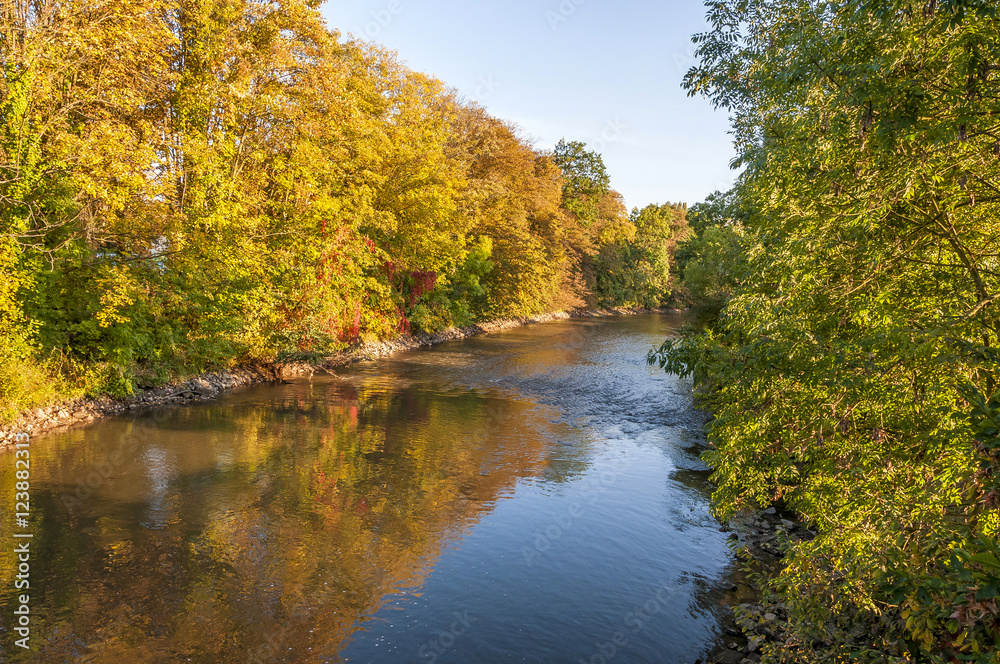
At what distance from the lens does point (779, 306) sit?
23.3ft

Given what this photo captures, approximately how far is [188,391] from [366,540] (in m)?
12.5

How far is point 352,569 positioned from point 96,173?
1250 cm

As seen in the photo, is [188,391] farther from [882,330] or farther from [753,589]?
[882,330]

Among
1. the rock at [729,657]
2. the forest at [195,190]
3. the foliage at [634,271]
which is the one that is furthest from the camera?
the foliage at [634,271]

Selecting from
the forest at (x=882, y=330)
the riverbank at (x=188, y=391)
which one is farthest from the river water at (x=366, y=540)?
the forest at (x=882, y=330)

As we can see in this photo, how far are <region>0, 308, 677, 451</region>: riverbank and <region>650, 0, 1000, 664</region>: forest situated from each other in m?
16.2

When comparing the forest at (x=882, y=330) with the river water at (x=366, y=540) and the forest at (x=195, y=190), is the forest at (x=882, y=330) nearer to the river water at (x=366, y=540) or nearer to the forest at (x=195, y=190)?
the river water at (x=366, y=540)

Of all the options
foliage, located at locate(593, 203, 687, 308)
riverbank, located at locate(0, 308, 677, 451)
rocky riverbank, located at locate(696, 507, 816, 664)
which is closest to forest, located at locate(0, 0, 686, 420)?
riverbank, located at locate(0, 308, 677, 451)

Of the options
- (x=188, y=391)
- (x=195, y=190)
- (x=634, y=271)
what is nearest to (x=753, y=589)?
(x=188, y=391)

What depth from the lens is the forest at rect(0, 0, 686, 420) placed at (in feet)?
47.2

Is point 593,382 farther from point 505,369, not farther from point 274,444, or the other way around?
point 274,444

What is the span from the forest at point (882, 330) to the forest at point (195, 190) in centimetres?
1576

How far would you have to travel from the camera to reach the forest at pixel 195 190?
14391 millimetres

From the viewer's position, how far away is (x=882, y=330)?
567cm
